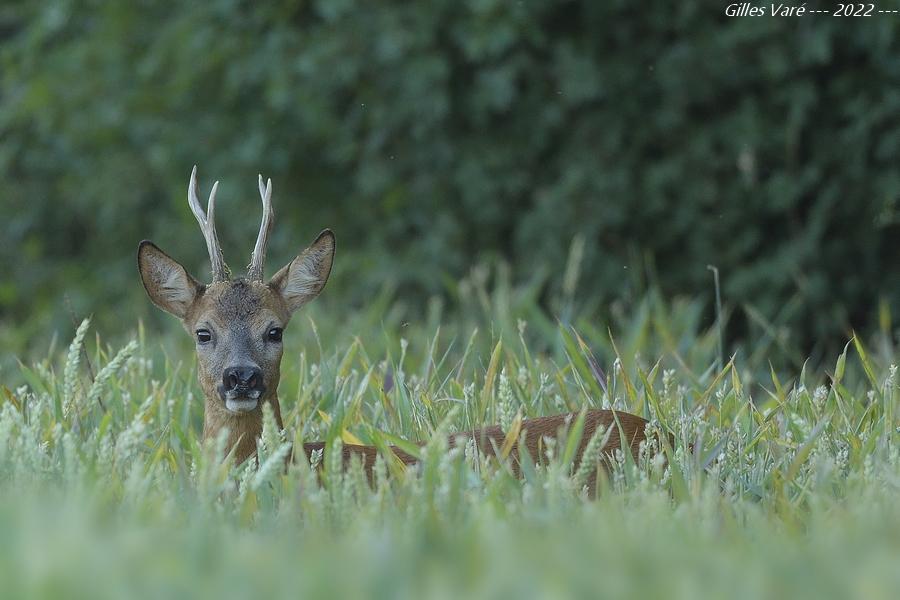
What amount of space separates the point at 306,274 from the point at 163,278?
376 millimetres

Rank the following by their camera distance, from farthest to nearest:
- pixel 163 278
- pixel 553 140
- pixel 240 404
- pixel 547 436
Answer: pixel 553 140 < pixel 163 278 < pixel 240 404 < pixel 547 436

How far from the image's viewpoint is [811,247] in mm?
6844

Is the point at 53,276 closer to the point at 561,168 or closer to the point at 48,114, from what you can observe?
the point at 48,114

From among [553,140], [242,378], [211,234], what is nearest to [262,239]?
[211,234]

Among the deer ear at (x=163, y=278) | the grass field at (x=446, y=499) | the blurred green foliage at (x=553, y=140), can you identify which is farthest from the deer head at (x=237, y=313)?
the blurred green foliage at (x=553, y=140)

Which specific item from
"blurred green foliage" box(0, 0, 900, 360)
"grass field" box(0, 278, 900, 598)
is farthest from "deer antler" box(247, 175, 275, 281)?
"blurred green foliage" box(0, 0, 900, 360)

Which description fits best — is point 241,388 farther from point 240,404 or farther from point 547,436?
point 547,436

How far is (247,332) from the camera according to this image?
367cm

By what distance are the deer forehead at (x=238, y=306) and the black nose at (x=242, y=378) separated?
0.55 ft

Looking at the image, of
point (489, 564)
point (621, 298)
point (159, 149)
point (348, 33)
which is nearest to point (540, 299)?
point (621, 298)

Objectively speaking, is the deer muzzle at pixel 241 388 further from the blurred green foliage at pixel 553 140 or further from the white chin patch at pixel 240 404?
the blurred green foliage at pixel 553 140

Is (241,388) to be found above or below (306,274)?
below

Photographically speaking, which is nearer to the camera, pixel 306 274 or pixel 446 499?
pixel 446 499

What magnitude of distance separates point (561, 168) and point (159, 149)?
2.23 meters
